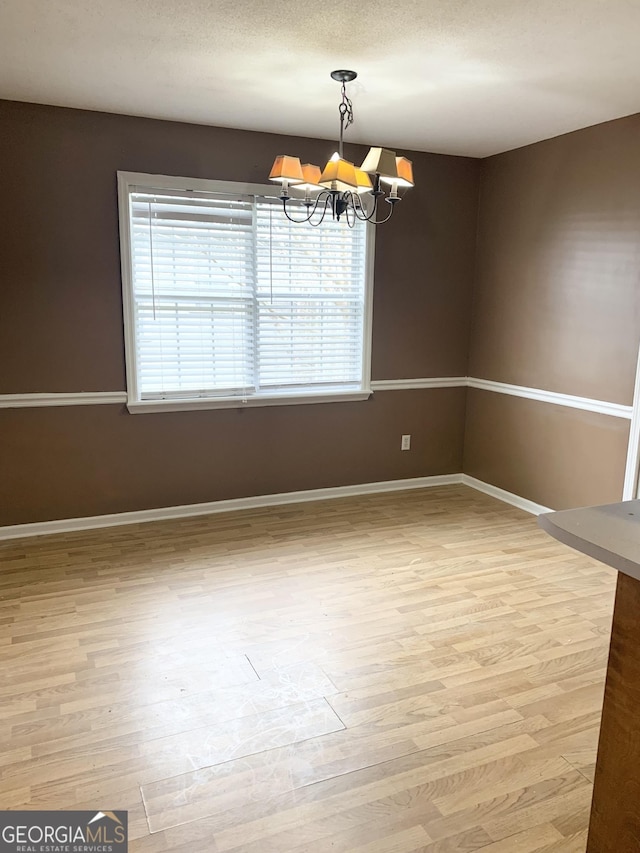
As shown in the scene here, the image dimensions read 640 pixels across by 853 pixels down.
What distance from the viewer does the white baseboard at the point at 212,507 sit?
373 cm

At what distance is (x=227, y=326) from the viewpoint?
13.0 ft

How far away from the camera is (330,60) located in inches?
105

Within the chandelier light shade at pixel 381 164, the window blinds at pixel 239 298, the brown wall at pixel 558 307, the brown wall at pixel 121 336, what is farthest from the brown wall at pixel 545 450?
the chandelier light shade at pixel 381 164

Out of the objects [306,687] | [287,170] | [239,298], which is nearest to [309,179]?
[287,170]

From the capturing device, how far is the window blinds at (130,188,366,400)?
12.3 ft

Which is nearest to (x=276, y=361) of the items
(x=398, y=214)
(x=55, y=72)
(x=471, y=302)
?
(x=398, y=214)

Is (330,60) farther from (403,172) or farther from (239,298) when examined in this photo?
(239,298)

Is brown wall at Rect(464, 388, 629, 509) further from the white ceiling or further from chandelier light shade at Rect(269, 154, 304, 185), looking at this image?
chandelier light shade at Rect(269, 154, 304, 185)

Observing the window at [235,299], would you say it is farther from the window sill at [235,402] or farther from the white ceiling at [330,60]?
the white ceiling at [330,60]

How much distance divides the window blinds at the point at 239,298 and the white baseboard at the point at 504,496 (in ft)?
Result: 4.57

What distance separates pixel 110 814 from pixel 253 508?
2.58 m

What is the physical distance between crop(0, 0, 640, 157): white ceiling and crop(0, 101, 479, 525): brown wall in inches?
8.9

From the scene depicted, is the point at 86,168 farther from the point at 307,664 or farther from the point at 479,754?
the point at 479,754

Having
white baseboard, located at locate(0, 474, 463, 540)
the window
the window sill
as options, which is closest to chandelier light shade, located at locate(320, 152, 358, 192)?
the window
